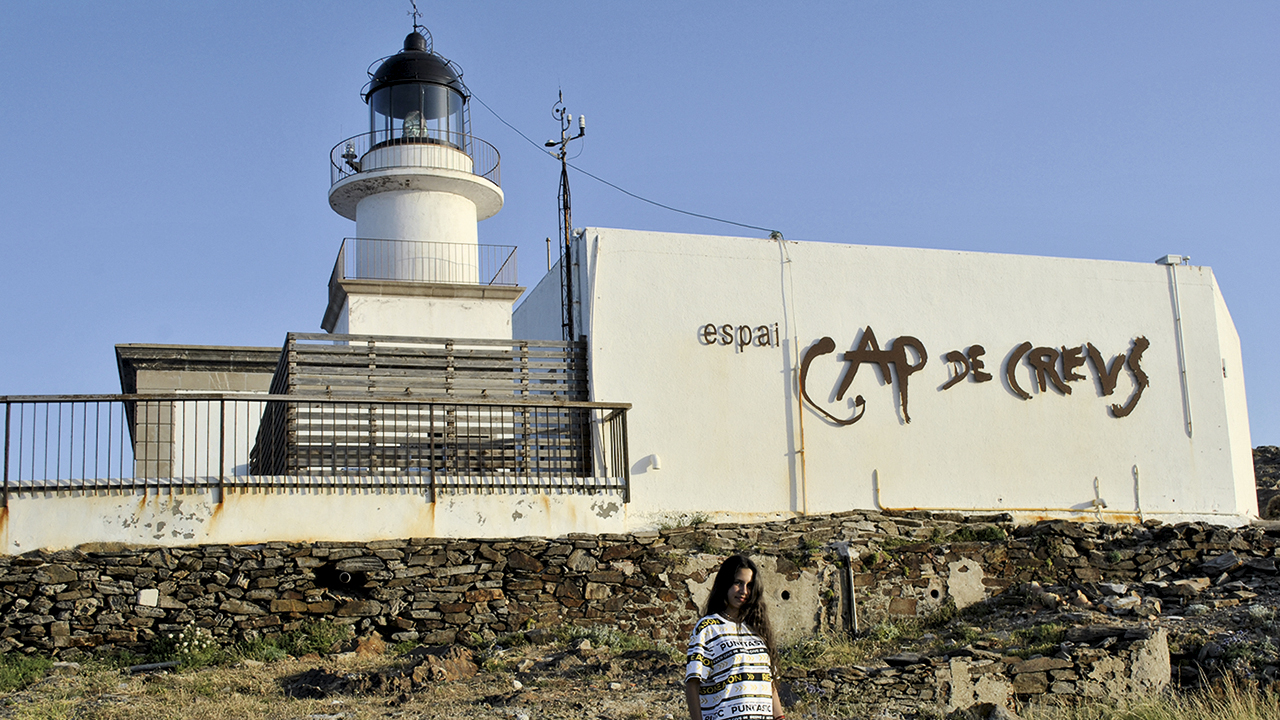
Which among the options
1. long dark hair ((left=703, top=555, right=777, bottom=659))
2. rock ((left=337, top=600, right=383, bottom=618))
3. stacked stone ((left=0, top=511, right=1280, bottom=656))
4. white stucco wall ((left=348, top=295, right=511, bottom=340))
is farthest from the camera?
white stucco wall ((left=348, top=295, right=511, bottom=340))

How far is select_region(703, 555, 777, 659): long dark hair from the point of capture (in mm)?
6199

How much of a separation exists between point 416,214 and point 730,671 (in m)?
15.2

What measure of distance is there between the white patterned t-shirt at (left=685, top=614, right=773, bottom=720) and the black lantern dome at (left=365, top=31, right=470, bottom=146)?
1593cm

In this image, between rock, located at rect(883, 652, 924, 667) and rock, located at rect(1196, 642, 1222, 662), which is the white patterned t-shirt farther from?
rock, located at rect(1196, 642, 1222, 662)

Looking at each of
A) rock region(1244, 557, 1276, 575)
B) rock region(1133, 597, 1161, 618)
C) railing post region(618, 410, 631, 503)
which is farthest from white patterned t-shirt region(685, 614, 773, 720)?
rock region(1244, 557, 1276, 575)

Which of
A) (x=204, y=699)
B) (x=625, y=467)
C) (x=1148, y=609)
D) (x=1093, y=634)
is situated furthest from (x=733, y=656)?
(x=625, y=467)

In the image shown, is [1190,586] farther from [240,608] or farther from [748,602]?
[240,608]

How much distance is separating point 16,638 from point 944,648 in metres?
9.40

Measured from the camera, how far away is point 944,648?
12.0 m

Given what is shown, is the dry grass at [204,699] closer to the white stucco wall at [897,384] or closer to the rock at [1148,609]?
the white stucco wall at [897,384]

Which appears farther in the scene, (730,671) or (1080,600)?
(1080,600)

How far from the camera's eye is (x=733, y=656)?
6086 mm

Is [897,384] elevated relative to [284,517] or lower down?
elevated

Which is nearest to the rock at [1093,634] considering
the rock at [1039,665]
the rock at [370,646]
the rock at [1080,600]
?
the rock at [1039,665]
